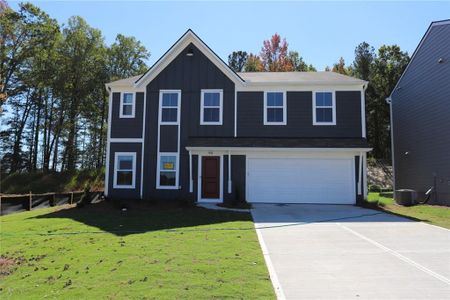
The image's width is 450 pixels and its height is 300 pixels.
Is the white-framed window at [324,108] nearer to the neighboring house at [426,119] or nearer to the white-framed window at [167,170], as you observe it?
the neighboring house at [426,119]

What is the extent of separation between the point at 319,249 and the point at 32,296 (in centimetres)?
551

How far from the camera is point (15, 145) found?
129ft

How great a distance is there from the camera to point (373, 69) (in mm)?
46688

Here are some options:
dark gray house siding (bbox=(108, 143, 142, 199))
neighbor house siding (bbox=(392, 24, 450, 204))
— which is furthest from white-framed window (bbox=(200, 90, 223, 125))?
neighbor house siding (bbox=(392, 24, 450, 204))

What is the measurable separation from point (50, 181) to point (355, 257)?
29.9 m

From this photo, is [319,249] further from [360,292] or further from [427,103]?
[427,103]

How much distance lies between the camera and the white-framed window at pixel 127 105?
1962 cm

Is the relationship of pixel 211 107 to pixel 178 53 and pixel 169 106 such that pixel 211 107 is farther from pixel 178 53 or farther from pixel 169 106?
pixel 178 53

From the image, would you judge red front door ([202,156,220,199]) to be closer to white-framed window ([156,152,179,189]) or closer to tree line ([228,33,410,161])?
white-framed window ([156,152,179,189])

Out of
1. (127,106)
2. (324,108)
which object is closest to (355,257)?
(324,108)

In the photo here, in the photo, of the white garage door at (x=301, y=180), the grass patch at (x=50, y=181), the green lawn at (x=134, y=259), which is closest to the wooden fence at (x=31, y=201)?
the green lawn at (x=134, y=259)

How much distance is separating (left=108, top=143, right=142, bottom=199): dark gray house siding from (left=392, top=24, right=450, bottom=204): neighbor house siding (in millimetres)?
14229

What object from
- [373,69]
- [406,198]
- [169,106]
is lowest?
[406,198]

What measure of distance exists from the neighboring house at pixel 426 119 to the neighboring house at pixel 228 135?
3917 mm
